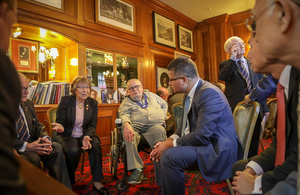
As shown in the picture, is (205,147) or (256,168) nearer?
(256,168)

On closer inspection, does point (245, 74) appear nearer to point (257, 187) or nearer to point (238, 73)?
point (238, 73)

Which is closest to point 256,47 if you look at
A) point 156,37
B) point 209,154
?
point 209,154

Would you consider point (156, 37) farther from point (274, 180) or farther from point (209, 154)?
point (274, 180)

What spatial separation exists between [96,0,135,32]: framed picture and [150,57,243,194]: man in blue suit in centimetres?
377

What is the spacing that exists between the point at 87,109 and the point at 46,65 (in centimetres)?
359

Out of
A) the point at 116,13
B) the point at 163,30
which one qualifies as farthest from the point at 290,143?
the point at 163,30

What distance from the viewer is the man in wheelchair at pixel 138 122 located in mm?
2705

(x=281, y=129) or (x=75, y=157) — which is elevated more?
(x=281, y=129)

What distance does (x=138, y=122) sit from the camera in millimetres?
3043

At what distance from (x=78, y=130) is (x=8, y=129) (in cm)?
255

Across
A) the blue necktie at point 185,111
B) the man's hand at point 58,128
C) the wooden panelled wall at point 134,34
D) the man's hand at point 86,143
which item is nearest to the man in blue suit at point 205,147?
the blue necktie at point 185,111

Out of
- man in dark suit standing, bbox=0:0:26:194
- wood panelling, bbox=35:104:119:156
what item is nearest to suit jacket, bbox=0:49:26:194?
man in dark suit standing, bbox=0:0:26:194

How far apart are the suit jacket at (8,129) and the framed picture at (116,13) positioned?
4.61 meters

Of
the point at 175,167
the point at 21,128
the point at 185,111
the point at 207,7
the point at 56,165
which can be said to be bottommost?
the point at 56,165
